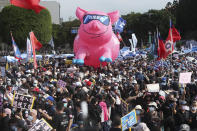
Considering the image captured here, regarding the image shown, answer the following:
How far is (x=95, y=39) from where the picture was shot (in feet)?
59.1

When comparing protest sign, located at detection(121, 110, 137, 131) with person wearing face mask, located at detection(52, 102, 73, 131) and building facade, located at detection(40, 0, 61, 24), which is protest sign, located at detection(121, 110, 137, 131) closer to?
person wearing face mask, located at detection(52, 102, 73, 131)

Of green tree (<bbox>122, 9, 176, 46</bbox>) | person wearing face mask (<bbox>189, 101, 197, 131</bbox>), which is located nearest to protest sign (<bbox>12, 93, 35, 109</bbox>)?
person wearing face mask (<bbox>189, 101, 197, 131</bbox>)

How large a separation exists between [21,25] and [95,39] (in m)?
32.7

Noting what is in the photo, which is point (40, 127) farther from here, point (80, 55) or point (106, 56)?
point (80, 55)

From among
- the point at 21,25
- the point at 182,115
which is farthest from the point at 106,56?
the point at 21,25

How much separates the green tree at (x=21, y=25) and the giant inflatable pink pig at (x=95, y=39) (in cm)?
3022

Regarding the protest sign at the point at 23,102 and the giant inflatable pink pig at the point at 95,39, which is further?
the giant inflatable pink pig at the point at 95,39

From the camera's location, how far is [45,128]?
4.98 metres

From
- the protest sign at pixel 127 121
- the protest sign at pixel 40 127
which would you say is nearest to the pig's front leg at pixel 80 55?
the protest sign at pixel 127 121

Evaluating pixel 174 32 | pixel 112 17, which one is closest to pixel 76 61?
pixel 112 17

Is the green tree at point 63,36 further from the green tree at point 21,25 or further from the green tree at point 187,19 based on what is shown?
the green tree at point 187,19

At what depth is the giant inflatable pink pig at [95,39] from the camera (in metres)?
17.7

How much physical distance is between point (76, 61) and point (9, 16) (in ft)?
112

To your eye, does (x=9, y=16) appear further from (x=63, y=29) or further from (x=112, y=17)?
(x=112, y=17)
